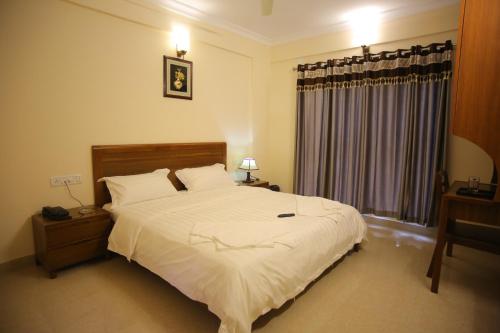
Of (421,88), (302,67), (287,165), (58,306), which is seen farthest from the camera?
(287,165)

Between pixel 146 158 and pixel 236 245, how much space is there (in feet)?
6.29

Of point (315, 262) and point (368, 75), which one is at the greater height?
point (368, 75)

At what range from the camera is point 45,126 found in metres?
2.61

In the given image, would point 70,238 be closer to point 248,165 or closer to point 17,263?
point 17,263

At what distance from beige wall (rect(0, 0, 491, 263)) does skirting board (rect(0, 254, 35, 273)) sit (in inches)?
2.0

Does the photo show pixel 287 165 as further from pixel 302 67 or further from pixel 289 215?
pixel 289 215

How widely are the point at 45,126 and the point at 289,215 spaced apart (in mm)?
2333

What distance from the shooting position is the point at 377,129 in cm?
382

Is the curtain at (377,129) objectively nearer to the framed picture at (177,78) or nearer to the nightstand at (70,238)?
the framed picture at (177,78)

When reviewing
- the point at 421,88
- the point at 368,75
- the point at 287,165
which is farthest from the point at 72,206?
the point at 421,88

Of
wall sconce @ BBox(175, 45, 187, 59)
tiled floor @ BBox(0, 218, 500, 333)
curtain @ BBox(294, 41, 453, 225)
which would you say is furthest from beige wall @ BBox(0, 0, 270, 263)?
curtain @ BBox(294, 41, 453, 225)

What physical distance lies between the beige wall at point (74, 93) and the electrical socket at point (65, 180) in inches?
1.6

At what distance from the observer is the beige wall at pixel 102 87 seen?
2.46m

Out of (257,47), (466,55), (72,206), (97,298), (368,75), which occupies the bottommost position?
(97,298)
